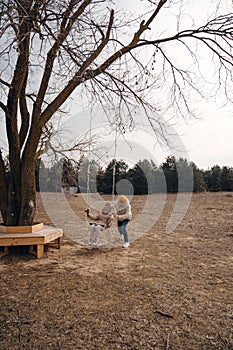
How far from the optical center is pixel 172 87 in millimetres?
6227

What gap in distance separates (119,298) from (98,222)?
2.62m

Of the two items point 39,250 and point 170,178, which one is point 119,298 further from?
point 170,178

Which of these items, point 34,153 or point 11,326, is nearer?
point 11,326

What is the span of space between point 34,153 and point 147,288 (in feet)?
9.65

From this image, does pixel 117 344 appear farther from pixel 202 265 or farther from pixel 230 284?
pixel 202 265

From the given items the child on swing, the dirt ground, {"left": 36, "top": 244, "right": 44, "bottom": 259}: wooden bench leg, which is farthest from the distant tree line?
{"left": 36, "top": 244, "right": 44, "bottom": 259}: wooden bench leg

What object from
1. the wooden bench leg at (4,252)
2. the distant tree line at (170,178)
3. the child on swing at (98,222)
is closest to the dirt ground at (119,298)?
the wooden bench leg at (4,252)

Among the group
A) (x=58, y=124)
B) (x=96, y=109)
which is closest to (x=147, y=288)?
(x=96, y=109)

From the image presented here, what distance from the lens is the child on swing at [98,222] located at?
19.0ft

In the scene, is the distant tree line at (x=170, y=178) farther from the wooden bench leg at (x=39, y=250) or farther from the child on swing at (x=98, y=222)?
the wooden bench leg at (x=39, y=250)

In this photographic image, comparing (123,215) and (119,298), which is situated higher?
(123,215)

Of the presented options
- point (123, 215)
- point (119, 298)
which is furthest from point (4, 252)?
point (119, 298)

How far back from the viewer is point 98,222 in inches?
236

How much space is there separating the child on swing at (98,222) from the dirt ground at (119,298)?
0.74 feet
